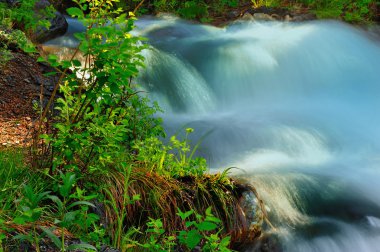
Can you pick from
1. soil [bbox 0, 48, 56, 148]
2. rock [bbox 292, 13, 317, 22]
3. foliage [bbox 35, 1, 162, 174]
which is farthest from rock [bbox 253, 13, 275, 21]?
foliage [bbox 35, 1, 162, 174]

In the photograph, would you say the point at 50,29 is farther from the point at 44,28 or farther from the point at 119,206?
the point at 119,206

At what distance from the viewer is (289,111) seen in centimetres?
627

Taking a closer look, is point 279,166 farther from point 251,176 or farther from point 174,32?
point 174,32

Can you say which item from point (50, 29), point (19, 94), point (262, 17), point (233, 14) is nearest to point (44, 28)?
point (50, 29)

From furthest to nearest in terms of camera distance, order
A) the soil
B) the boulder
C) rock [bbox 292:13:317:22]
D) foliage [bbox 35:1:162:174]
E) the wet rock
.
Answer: the wet rock, rock [bbox 292:13:317:22], the boulder, the soil, foliage [bbox 35:1:162:174]

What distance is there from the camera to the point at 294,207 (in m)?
3.74

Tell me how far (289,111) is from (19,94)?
12.1 feet

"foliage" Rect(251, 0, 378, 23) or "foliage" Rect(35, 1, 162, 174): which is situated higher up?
"foliage" Rect(35, 1, 162, 174)

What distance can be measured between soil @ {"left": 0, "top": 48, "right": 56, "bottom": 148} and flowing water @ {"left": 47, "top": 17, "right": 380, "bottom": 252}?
4.31 feet

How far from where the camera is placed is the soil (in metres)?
3.61

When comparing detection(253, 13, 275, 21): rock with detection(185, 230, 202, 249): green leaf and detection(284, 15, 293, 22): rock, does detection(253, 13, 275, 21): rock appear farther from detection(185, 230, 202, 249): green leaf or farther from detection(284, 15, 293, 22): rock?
detection(185, 230, 202, 249): green leaf

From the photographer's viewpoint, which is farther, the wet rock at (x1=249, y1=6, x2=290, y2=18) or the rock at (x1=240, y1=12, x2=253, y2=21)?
the wet rock at (x1=249, y1=6, x2=290, y2=18)

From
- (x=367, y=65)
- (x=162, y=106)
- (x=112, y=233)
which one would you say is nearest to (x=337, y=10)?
(x=367, y=65)

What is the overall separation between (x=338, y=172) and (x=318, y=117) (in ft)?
5.06
